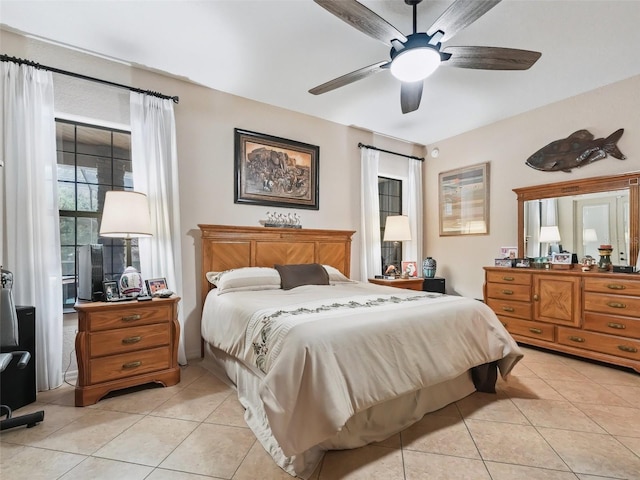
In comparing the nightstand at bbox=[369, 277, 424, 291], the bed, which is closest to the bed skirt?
the bed

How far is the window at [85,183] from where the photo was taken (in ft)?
9.21

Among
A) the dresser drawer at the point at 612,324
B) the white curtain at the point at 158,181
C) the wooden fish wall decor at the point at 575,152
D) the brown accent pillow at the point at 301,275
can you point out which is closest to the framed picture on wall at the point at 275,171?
the white curtain at the point at 158,181

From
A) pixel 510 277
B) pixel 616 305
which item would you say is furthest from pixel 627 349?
pixel 510 277

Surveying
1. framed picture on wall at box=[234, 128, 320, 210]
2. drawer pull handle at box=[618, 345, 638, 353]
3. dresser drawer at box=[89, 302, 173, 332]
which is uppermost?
framed picture on wall at box=[234, 128, 320, 210]

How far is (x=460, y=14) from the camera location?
174 cm

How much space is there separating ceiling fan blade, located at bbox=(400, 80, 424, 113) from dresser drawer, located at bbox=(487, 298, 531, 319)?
252 cm

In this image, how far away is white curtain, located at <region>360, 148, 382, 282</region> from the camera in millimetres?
4438

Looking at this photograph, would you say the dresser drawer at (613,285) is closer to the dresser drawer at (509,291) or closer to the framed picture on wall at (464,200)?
the dresser drawer at (509,291)

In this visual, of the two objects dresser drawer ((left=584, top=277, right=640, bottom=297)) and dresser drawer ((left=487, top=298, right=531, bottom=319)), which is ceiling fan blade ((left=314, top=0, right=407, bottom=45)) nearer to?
dresser drawer ((left=584, top=277, right=640, bottom=297))

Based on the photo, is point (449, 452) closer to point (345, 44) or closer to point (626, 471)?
point (626, 471)

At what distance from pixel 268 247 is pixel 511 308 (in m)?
2.89

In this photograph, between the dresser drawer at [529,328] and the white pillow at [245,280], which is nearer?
the white pillow at [245,280]

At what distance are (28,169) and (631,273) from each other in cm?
520

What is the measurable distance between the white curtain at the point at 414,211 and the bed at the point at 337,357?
2.32 m
